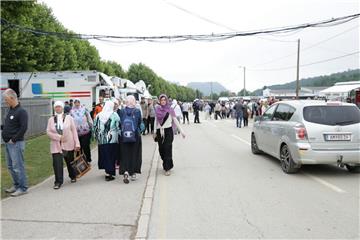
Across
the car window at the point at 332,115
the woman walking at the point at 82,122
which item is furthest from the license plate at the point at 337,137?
the woman walking at the point at 82,122

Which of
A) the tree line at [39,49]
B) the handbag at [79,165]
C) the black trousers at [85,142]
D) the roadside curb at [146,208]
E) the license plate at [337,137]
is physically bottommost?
the roadside curb at [146,208]

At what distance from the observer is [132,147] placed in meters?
8.21

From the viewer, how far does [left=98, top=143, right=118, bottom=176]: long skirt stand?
8305 millimetres

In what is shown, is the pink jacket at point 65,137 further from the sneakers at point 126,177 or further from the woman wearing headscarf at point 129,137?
the sneakers at point 126,177

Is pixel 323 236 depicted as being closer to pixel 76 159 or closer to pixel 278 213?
pixel 278 213

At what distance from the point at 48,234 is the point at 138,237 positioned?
1.14 m

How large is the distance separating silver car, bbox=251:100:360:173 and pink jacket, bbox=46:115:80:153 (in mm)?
4601

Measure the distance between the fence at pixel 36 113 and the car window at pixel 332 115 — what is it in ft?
40.2

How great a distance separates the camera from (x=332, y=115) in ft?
28.4

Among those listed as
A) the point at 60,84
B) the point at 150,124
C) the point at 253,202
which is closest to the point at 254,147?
the point at 253,202

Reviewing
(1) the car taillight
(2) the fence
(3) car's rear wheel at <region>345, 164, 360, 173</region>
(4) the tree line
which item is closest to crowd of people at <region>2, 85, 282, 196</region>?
(1) the car taillight

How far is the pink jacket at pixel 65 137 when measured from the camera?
756 centimetres

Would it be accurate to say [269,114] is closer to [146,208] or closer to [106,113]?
[106,113]

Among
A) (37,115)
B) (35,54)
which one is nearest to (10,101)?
(37,115)
